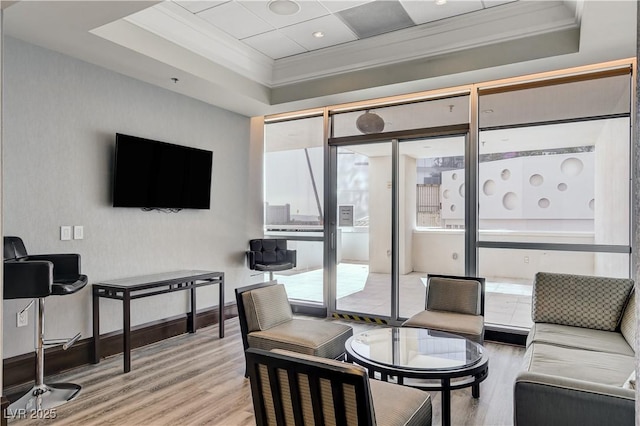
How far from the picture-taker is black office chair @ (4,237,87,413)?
2826 mm

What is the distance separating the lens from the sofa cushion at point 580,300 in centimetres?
332

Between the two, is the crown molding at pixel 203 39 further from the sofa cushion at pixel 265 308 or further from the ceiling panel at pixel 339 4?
Answer: the sofa cushion at pixel 265 308

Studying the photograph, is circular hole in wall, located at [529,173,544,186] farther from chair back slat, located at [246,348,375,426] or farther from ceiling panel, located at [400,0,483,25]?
chair back slat, located at [246,348,375,426]

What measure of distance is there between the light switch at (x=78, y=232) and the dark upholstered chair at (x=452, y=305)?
3034 mm

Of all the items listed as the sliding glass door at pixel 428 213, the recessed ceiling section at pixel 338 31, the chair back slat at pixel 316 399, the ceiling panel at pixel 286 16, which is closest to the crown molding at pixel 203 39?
the recessed ceiling section at pixel 338 31

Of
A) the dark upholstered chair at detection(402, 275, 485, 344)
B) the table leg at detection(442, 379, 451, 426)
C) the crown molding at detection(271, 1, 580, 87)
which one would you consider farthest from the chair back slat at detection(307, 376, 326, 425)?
the crown molding at detection(271, 1, 580, 87)

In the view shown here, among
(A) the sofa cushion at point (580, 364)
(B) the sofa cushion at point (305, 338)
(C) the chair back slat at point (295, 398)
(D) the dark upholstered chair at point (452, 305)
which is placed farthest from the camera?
(D) the dark upholstered chair at point (452, 305)

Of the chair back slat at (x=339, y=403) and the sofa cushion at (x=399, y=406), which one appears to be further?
the sofa cushion at (x=399, y=406)

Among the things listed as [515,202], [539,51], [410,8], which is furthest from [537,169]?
[410,8]

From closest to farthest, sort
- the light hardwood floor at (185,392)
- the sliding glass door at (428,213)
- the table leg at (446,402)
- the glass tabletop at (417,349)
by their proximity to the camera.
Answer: the table leg at (446,402)
the glass tabletop at (417,349)
the light hardwood floor at (185,392)
the sliding glass door at (428,213)

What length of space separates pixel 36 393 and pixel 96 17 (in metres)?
2.80

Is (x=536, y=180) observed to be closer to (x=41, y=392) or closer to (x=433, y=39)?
(x=433, y=39)

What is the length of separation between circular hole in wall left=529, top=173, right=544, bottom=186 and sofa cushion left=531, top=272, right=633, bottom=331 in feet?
3.73

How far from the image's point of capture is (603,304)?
11.0 feet
